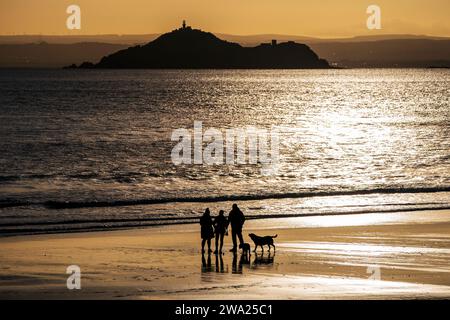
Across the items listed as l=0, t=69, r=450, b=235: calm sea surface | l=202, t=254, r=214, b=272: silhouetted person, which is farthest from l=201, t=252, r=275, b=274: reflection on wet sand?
l=0, t=69, r=450, b=235: calm sea surface

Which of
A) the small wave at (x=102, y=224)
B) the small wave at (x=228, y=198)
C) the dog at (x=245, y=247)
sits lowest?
the small wave at (x=228, y=198)

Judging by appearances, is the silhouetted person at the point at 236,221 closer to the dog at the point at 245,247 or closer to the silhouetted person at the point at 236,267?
the dog at the point at 245,247

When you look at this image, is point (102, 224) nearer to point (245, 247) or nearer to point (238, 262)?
point (245, 247)

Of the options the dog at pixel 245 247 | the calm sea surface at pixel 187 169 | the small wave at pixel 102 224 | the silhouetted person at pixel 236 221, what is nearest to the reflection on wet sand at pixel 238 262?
the dog at pixel 245 247

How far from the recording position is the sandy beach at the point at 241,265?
57.7 ft

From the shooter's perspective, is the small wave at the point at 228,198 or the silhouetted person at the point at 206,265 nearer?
the silhouetted person at the point at 206,265

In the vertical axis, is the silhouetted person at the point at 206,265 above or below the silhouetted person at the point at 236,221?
below

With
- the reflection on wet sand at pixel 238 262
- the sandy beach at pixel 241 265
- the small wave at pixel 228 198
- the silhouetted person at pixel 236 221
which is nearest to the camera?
the sandy beach at pixel 241 265

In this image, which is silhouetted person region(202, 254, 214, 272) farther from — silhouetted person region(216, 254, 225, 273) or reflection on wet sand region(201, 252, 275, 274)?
silhouetted person region(216, 254, 225, 273)

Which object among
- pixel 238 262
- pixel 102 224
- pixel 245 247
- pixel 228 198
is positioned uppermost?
pixel 245 247

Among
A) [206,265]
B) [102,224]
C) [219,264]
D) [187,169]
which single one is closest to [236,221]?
[219,264]

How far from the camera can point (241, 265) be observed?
2097 cm
